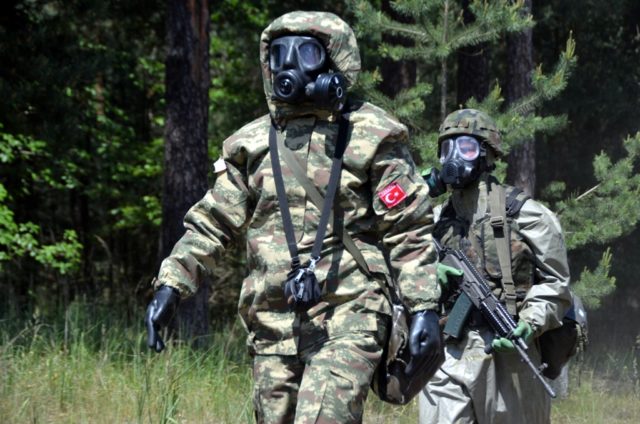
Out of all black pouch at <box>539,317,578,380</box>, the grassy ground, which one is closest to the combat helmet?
black pouch at <box>539,317,578,380</box>

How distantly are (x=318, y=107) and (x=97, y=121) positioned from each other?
1182 centimetres

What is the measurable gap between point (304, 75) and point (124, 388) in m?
3.71

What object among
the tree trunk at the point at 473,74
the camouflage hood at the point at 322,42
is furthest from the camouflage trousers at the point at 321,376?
the tree trunk at the point at 473,74

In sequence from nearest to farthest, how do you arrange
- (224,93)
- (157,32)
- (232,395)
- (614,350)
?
1. (232,395)
2. (614,350)
3. (157,32)
4. (224,93)

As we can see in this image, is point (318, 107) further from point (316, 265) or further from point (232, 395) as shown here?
point (232, 395)

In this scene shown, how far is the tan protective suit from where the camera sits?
5.23m

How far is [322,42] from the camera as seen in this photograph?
12.9 feet

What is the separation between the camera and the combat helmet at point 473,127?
5594mm

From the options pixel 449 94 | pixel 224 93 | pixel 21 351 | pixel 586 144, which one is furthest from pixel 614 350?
pixel 21 351

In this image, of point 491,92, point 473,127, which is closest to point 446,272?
point 473,127

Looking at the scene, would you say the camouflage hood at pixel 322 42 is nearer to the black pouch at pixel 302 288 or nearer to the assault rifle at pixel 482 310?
the black pouch at pixel 302 288

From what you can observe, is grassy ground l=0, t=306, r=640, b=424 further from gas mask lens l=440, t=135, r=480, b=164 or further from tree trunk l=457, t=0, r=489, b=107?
tree trunk l=457, t=0, r=489, b=107

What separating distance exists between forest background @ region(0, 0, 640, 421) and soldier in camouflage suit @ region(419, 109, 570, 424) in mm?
1617

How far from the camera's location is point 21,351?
757cm
